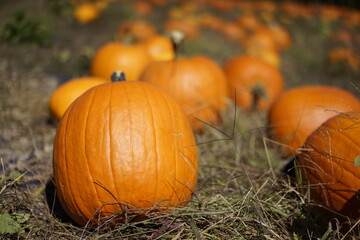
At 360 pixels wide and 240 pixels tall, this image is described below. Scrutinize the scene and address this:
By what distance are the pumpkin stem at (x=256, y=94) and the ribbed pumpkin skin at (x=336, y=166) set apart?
96.0 inches

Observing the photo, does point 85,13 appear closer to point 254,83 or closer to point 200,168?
point 254,83

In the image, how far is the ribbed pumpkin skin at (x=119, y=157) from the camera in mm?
1795

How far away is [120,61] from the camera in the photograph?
4.33 m

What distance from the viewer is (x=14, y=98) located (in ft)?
13.0

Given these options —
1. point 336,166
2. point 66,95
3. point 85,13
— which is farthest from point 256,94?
point 85,13

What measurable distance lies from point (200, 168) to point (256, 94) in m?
2.18

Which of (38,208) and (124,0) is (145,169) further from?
(124,0)

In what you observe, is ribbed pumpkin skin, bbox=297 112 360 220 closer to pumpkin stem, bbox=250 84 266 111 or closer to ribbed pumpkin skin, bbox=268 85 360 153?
ribbed pumpkin skin, bbox=268 85 360 153

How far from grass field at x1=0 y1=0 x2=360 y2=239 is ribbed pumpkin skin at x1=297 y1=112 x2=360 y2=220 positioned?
88 mm

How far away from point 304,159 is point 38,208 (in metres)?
1.53

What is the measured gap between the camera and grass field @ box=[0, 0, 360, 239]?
5.72ft

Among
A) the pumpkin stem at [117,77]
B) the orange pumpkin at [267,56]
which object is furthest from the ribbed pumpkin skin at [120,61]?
the orange pumpkin at [267,56]

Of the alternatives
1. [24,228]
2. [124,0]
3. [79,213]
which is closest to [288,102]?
[79,213]

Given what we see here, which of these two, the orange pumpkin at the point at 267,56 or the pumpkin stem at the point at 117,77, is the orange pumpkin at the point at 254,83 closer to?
the orange pumpkin at the point at 267,56
